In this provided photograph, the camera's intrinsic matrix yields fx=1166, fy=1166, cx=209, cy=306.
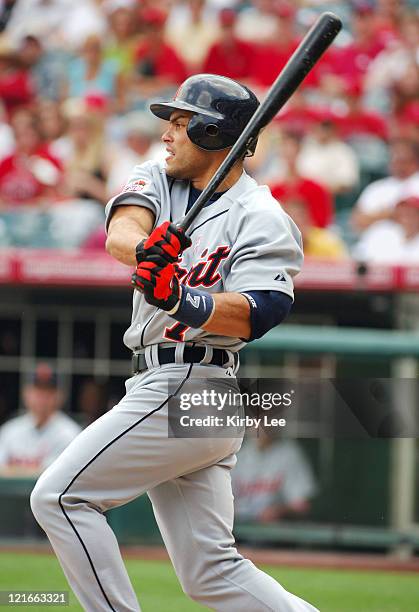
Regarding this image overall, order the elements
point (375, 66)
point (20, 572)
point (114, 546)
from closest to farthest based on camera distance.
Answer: point (114, 546), point (20, 572), point (375, 66)

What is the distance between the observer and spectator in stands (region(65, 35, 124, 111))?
33.7 feet

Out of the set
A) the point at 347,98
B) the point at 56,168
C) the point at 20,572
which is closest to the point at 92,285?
the point at 56,168

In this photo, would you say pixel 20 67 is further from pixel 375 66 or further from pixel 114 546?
pixel 114 546

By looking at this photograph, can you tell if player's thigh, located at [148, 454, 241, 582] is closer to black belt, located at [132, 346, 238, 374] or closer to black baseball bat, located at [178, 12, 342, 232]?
black belt, located at [132, 346, 238, 374]

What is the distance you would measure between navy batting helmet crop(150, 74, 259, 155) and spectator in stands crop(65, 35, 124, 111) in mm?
6816

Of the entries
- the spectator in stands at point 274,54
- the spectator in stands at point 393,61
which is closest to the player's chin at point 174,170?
the spectator in stands at point 393,61

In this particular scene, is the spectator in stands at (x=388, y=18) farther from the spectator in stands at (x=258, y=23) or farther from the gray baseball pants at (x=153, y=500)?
the gray baseball pants at (x=153, y=500)

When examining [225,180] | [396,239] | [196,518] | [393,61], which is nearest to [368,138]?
[393,61]

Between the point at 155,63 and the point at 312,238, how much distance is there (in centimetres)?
315

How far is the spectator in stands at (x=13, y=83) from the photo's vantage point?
10359 mm

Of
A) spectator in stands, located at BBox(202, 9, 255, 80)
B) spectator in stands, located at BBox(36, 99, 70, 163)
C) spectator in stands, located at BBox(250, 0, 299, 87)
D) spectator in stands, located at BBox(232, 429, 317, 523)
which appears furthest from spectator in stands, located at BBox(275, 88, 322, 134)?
spectator in stands, located at BBox(232, 429, 317, 523)

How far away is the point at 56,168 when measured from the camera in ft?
30.2

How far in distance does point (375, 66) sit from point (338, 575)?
15.6 feet

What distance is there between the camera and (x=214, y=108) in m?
3.43
